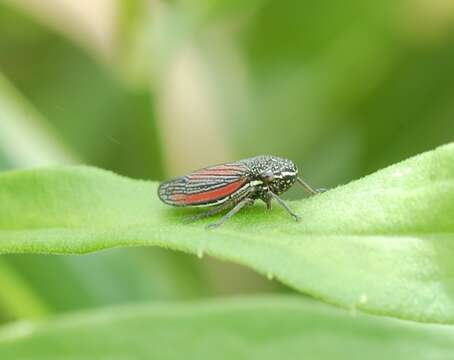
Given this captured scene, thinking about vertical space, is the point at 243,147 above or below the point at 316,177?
above

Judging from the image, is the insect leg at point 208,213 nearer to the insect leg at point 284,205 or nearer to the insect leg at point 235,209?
the insect leg at point 235,209

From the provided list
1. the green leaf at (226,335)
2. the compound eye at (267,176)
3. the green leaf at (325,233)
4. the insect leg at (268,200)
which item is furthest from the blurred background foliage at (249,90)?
the green leaf at (325,233)

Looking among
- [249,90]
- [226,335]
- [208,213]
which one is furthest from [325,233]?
[249,90]

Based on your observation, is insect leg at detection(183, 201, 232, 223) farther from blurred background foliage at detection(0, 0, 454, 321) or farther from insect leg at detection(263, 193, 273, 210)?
blurred background foliage at detection(0, 0, 454, 321)

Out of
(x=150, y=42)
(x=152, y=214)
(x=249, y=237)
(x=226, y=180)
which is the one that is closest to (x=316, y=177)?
(x=150, y=42)

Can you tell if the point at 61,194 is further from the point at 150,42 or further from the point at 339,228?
the point at 150,42

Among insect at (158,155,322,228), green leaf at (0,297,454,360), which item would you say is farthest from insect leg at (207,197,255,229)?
green leaf at (0,297,454,360)
